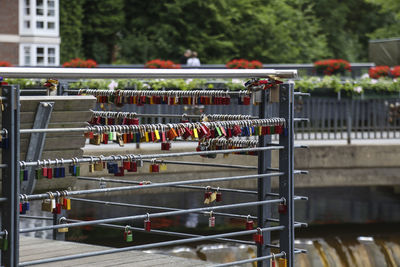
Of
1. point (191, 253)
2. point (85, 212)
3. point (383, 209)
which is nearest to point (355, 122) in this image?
point (383, 209)

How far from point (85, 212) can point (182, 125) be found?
11247mm

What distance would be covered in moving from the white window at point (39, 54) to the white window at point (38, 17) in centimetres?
61

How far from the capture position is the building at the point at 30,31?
41969 mm

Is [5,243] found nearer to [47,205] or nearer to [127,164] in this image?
[47,205]

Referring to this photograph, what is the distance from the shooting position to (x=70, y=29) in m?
44.1

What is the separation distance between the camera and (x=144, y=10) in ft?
158

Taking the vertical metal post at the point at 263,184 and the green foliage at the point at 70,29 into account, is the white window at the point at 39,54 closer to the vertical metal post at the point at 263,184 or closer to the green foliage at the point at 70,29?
the green foliage at the point at 70,29

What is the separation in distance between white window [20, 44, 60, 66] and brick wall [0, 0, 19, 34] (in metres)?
0.91

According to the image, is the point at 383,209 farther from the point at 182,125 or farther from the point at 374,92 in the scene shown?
the point at 182,125

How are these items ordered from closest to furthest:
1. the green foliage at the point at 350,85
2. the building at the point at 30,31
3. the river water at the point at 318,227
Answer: the river water at the point at 318,227
the green foliage at the point at 350,85
the building at the point at 30,31

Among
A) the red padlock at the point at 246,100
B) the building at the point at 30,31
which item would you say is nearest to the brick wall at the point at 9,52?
the building at the point at 30,31

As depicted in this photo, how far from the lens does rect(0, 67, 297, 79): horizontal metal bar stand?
Result: 4.68 metres

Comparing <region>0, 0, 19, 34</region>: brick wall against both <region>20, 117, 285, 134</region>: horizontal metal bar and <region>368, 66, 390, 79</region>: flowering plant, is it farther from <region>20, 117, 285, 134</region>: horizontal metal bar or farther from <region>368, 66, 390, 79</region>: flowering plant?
<region>20, 117, 285, 134</region>: horizontal metal bar

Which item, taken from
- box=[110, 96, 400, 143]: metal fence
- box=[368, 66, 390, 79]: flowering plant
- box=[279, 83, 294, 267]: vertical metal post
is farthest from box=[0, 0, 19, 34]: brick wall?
box=[279, 83, 294, 267]: vertical metal post
